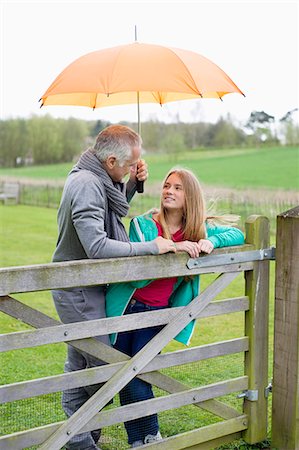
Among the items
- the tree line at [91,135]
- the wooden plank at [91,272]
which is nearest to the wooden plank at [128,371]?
the wooden plank at [91,272]

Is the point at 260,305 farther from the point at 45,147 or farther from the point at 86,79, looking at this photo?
the point at 45,147

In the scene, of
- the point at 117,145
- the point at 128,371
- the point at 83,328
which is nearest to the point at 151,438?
the point at 128,371

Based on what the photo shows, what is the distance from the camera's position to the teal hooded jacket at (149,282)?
3.97 metres

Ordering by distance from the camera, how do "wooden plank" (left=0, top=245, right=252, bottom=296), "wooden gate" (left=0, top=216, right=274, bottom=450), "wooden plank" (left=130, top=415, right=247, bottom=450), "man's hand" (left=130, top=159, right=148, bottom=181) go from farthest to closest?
"man's hand" (left=130, top=159, right=148, bottom=181), "wooden plank" (left=130, top=415, right=247, bottom=450), "wooden gate" (left=0, top=216, right=274, bottom=450), "wooden plank" (left=0, top=245, right=252, bottom=296)

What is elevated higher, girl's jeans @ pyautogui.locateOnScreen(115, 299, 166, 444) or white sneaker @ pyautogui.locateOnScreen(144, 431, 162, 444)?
girl's jeans @ pyautogui.locateOnScreen(115, 299, 166, 444)

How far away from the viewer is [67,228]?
3.88m

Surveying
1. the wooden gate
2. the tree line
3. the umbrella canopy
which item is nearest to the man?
the wooden gate

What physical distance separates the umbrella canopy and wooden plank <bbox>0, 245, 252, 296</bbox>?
1.13 meters

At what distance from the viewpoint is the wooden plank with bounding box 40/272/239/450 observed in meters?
3.66

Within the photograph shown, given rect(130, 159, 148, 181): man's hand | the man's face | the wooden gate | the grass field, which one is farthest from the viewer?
the grass field

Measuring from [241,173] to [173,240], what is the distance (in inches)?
1534

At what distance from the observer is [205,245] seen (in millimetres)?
4027

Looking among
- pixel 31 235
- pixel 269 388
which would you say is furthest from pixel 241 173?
pixel 269 388

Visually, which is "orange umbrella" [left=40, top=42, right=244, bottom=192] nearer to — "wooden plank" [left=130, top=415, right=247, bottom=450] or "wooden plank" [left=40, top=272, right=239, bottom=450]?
"wooden plank" [left=40, top=272, right=239, bottom=450]
